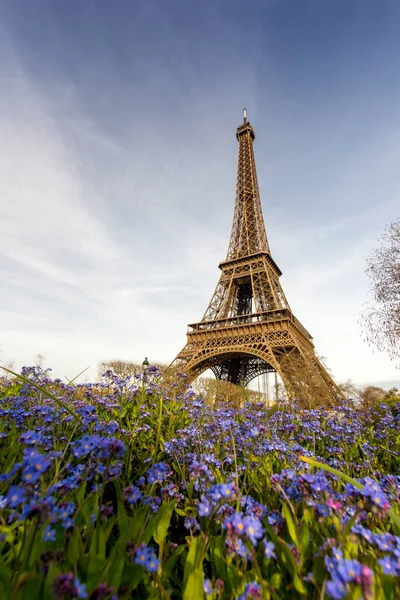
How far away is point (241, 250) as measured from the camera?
32156 millimetres

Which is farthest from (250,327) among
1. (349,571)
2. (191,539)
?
(349,571)

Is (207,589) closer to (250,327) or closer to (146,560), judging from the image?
(146,560)

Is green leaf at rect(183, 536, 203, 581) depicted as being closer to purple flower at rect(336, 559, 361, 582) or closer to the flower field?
the flower field

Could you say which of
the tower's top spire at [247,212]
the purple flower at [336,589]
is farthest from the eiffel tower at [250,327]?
the purple flower at [336,589]

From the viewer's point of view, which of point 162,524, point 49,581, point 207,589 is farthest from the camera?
point 162,524

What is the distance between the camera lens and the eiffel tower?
19375 millimetres

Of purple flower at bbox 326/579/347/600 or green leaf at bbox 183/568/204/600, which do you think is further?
green leaf at bbox 183/568/204/600

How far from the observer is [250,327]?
2361 centimetres

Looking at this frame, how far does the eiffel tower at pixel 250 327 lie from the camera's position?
19.4 meters

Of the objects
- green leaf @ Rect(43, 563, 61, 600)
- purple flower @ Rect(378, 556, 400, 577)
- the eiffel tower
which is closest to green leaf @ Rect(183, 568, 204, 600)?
green leaf @ Rect(43, 563, 61, 600)

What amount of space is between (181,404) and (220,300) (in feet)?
76.6

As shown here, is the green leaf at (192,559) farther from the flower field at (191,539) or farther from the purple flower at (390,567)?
the purple flower at (390,567)

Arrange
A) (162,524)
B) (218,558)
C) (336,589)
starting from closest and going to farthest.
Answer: (336,589) → (218,558) → (162,524)

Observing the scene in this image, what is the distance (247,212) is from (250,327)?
727 inches
